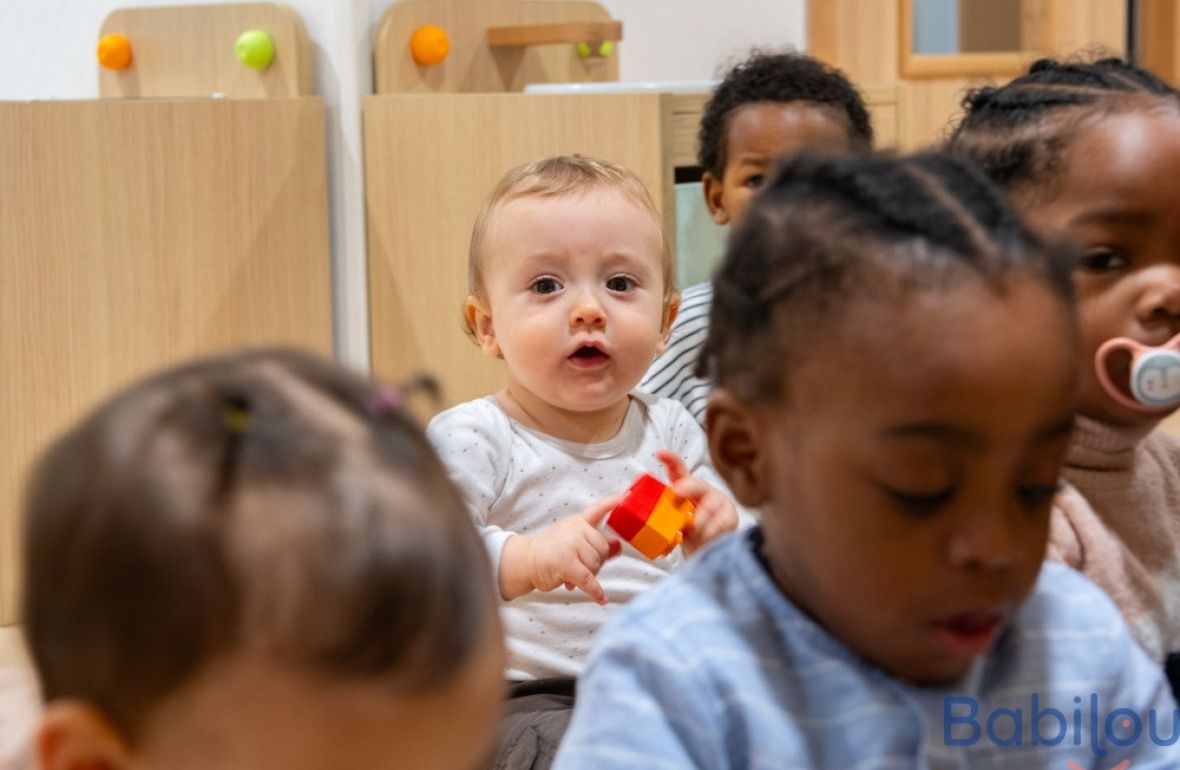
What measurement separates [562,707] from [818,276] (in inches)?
23.6

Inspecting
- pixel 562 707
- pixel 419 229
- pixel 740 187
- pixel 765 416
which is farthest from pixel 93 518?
pixel 419 229

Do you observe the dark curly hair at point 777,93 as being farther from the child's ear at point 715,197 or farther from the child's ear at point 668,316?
the child's ear at point 668,316

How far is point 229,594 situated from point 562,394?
85cm

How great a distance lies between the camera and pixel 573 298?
1376 millimetres

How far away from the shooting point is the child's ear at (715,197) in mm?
2115

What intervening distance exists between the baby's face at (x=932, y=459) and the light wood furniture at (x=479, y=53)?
1.87 m

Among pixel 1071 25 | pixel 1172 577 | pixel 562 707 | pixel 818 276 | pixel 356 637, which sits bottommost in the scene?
pixel 562 707

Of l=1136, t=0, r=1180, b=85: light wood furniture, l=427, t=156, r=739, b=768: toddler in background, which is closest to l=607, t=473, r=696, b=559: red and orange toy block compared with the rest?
l=427, t=156, r=739, b=768: toddler in background

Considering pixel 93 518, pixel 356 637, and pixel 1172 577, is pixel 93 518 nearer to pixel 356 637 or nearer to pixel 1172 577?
pixel 356 637

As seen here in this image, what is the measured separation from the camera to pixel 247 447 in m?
0.53

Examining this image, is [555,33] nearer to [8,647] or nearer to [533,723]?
[8,647]

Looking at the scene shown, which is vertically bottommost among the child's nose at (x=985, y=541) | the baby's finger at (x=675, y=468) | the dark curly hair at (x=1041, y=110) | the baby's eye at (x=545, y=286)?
the baby's finger at (x=675, y=468)

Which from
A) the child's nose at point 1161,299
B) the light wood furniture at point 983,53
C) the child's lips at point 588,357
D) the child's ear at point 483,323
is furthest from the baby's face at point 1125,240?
the light wood furniture at point 983,53

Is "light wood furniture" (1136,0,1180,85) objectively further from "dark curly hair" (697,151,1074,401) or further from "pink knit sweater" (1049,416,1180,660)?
"dark curly hair" (697,151,1074,401)
